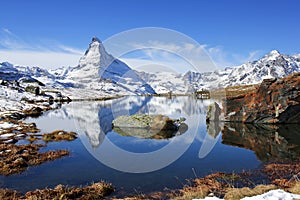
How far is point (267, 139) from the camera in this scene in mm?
28594

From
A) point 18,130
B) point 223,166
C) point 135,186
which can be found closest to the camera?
point 135,186

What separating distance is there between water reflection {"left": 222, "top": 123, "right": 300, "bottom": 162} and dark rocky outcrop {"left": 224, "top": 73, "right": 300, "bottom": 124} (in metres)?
1.66

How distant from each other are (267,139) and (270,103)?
39.5 ft

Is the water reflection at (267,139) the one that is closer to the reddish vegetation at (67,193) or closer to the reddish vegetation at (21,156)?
the reddish vegetation at (67,193)

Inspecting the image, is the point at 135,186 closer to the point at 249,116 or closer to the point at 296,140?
the point at 296,140

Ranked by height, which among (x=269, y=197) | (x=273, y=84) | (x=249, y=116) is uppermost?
(x=273, y=84)

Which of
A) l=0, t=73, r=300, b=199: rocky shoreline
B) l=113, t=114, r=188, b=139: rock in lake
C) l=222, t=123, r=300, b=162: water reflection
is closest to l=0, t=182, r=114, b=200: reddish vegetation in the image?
l=0, t=73, r=300, b=199: rocky shoreline

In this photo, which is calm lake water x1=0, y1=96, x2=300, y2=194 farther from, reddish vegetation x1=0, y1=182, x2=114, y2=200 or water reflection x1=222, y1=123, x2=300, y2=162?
reddish vegetation x1=0, y1=182, x2=114, y2=200

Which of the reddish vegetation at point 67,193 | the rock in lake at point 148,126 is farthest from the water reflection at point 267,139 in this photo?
the reddish vegetation at point 67,193

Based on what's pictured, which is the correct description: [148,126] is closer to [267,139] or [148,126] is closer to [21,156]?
[267,139]

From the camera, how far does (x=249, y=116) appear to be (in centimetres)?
4047

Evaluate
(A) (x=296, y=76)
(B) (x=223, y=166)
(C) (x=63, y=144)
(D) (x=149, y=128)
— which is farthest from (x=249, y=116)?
(C) (x=63, y=144)

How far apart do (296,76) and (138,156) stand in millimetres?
30691

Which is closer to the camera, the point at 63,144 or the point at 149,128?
the point at 63,144
